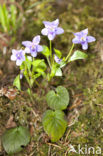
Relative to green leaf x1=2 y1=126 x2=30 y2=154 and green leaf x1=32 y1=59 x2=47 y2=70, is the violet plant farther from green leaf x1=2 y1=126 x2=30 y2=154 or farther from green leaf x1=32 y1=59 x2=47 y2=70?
green leaf x1=2 y1=126 x2=30 y2=154

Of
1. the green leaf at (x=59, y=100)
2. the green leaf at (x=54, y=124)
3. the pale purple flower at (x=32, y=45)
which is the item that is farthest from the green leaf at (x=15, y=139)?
the pale purple flower at (x=32, y=45)

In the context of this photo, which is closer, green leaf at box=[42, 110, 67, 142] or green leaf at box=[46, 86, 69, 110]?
green leaf at box=[42, 110, 67, 142]

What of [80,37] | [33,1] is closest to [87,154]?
[80,37]

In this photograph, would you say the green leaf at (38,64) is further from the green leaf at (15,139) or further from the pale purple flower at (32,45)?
the green leaf at (15,139)

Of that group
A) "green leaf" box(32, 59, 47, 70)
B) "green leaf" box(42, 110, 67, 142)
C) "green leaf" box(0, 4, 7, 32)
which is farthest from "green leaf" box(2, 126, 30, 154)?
"green leaf" box(0, 4, 7, 32)

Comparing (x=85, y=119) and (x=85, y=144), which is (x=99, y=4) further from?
(x=85, y=144)

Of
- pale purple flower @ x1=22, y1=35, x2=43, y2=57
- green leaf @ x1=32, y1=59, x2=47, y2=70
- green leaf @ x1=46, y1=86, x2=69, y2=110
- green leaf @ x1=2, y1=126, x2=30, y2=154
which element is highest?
pale purple flower @ x1=22, y1=35, x2=43, y2=57
